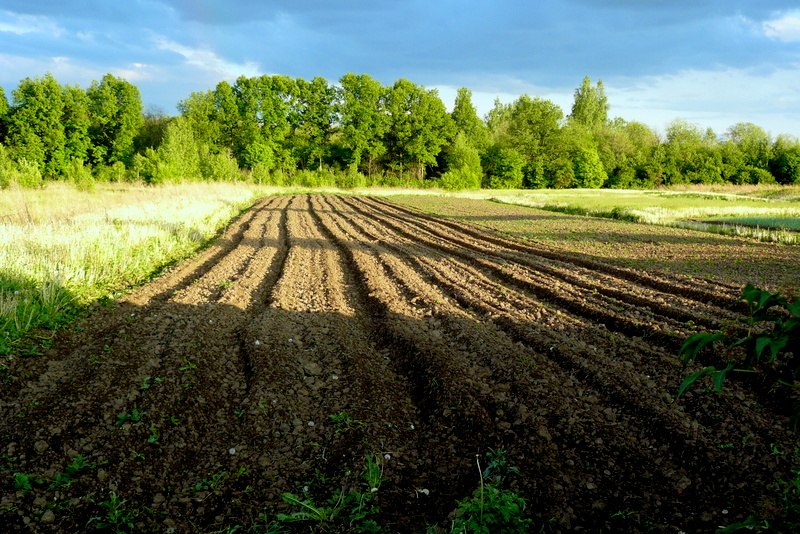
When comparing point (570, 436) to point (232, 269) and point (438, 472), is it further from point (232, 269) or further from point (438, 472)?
point (232, 269)

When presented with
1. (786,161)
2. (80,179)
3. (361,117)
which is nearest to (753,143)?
(786,161)

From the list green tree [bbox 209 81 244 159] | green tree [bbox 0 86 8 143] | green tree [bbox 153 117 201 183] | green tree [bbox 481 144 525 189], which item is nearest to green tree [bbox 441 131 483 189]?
green tree [bbox 481 144 525 189]

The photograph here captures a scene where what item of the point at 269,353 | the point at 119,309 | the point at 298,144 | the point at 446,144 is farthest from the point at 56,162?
the point at 269,353

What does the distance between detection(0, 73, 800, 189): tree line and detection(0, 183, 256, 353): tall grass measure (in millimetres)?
26594

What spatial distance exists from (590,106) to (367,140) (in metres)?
42.8

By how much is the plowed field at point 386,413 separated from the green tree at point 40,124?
1934 inches

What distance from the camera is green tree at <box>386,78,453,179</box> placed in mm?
60812

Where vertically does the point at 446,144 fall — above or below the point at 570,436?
above

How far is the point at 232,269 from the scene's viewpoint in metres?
10.4

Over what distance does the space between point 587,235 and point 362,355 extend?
43.3ft

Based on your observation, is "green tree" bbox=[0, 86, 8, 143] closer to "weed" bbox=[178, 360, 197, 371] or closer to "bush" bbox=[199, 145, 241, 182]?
"bush" bbox=[199, 145, 241, 182]

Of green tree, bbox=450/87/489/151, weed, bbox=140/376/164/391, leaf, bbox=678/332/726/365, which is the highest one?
green tree, bbox=450/87/489/151

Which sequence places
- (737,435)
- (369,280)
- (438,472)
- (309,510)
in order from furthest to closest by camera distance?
(369,280), (737,435), (438,472), (309,510)

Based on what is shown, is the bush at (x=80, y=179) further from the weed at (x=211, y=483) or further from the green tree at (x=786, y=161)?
the green tree at (x=786, y=161)
